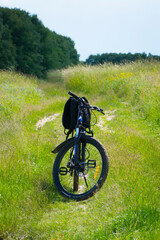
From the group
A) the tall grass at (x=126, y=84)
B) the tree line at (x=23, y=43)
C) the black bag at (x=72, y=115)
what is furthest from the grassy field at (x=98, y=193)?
the tree line at (x=23, y=43)

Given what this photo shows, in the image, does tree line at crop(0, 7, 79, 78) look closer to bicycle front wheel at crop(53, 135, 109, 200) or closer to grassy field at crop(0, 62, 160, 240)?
grassy field at crop(0, 62, 160, 240)

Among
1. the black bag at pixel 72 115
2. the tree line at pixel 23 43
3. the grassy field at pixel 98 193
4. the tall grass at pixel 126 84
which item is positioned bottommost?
the grassy field at pixel 98 193

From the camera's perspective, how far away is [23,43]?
78.7 feet

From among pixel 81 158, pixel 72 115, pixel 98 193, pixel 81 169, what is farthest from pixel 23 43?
pixel 98 193

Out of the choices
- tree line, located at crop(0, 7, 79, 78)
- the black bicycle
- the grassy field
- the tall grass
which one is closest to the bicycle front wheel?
the black bicycle

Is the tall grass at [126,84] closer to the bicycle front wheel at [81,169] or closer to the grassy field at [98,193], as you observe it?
the grassy field at [98,193]

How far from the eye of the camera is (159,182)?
14.2ft

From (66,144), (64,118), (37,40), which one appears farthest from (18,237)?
(37,40)

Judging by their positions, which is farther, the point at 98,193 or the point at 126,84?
the point at 126,84

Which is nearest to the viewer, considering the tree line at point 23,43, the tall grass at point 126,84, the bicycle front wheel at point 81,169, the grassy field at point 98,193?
the grassy field at point 98,193

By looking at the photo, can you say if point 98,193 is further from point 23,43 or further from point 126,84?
point 23,43

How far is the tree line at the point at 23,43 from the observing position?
21.4 m

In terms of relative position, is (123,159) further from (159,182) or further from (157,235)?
(157,235)

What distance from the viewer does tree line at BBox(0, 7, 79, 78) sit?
21359mm
